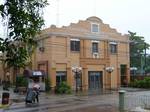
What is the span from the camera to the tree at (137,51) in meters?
74.9

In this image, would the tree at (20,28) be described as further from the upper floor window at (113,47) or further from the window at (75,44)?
the upper floor window at (113,47)

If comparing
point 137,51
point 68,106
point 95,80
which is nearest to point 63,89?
point 95,80

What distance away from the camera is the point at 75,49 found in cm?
4731

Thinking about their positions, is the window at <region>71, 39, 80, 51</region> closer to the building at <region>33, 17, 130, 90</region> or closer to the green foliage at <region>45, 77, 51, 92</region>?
the building at <region>33, 17, 130, 90</region>

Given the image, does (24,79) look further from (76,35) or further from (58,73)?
(76,35)

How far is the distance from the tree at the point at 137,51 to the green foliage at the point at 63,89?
110 ft

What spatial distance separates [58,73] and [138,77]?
56.2 ft

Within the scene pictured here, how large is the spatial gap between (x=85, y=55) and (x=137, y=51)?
106 feet

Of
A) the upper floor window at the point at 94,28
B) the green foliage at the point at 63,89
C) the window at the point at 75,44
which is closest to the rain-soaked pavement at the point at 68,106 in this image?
the green foliage at the point at 63,89

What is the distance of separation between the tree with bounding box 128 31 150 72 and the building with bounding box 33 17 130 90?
2050 cm

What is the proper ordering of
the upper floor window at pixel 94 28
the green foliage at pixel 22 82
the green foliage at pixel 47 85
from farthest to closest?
1. the upper floor window at pixel 94 28
2. the green foliage at pixel 22 82
3. the green foliage at pixel 47 85

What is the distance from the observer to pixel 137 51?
7812cm

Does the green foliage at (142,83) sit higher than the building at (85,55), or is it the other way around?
the building at (85,55)

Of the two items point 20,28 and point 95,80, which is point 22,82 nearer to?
point 95,80
